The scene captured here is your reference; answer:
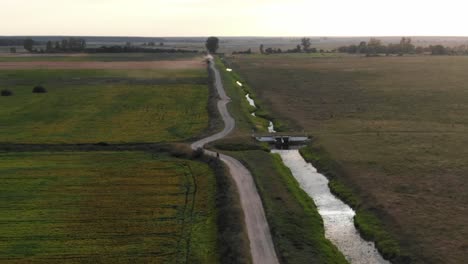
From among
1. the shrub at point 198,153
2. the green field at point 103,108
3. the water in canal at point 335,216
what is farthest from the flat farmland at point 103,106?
the water in canal at point 335,216

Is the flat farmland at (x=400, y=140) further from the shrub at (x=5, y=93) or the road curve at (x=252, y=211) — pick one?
the shrub at (x=5, y=93)

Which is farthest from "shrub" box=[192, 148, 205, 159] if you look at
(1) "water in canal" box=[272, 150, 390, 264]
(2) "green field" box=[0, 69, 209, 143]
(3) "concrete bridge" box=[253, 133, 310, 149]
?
(3) "concrete bridge" box=[253, 133, 310, 149]

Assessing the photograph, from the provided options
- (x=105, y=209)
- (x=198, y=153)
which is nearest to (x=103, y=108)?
(x=198, y=153)

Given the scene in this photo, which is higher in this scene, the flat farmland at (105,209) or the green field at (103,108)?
the green field at (103,108)

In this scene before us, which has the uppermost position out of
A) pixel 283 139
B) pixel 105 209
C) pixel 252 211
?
pixel 283 139

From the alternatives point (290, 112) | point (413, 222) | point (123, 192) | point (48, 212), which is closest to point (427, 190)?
point (413, 222)

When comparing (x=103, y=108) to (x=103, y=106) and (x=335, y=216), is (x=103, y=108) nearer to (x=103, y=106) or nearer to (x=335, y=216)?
(x=103, y=106)

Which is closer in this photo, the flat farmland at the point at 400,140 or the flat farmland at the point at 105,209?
the flat farmland at the point at 105,209
